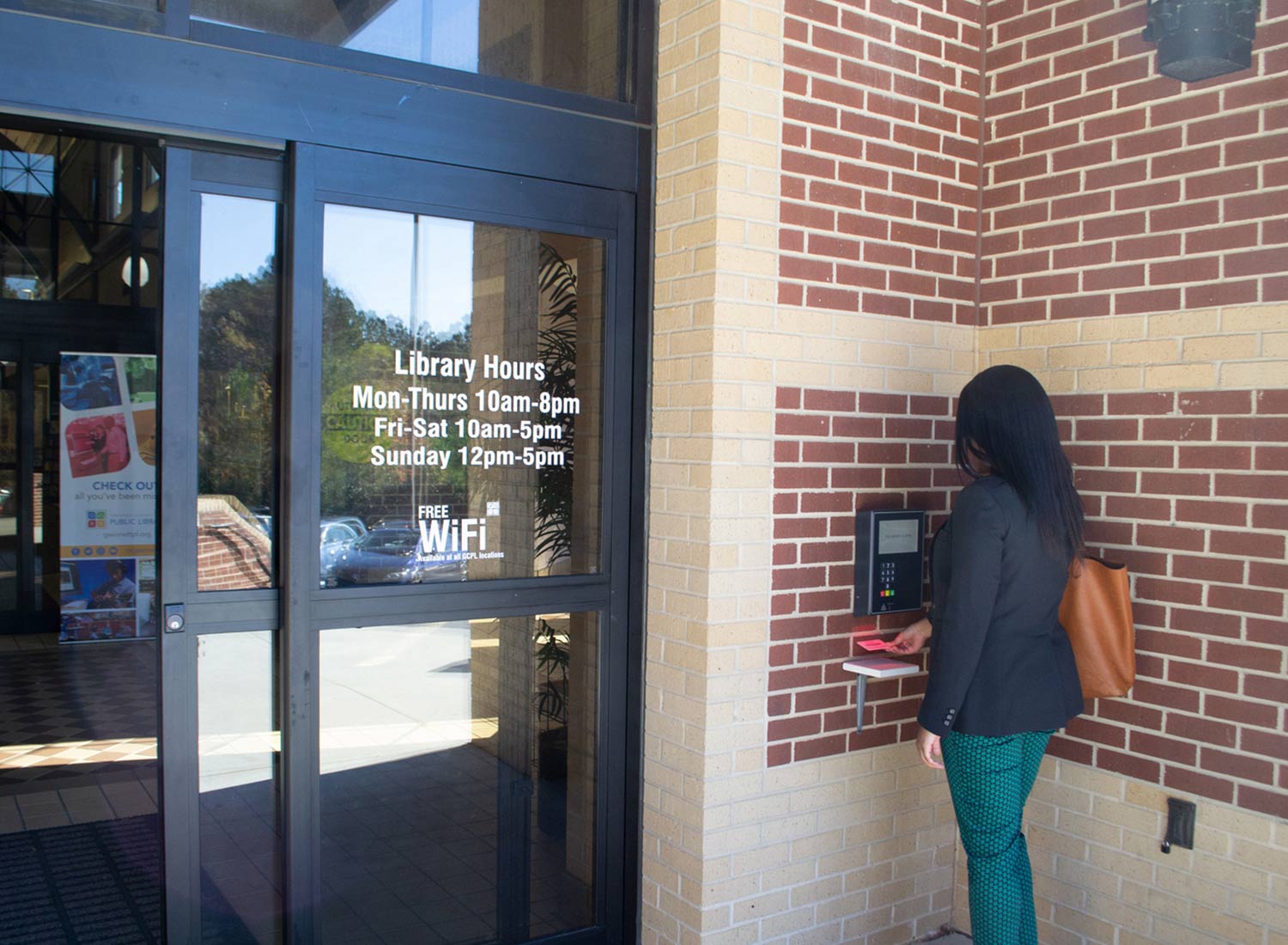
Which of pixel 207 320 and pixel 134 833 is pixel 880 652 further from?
pixel 134 833

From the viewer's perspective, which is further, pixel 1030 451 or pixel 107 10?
pixel 1030 451

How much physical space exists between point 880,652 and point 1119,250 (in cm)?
161

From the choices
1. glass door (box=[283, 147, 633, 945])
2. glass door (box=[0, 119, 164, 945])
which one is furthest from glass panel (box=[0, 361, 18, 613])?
glass door (box=[283, 147, 633, 945])

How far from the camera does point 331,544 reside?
310 cm

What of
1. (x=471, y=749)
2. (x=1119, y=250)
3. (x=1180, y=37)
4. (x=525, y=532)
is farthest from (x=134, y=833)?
(x=1180, y=37)

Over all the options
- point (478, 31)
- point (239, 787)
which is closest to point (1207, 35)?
point (478, 31)

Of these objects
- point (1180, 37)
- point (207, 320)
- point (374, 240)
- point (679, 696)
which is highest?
point (1180, 37)

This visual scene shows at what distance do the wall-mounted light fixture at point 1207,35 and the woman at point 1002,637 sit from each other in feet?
3.48

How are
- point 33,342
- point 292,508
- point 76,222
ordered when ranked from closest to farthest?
point 292,508 → point 33,342 → point 76,222

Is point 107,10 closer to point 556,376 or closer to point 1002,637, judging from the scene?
point 556,376

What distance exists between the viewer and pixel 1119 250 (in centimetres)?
350

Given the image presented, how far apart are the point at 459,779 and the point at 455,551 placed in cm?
76

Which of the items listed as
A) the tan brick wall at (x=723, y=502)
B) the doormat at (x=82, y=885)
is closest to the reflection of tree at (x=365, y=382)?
the tan brick wall at (x=723, y=502)

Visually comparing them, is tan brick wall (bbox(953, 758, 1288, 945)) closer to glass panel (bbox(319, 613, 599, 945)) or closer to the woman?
the woman
